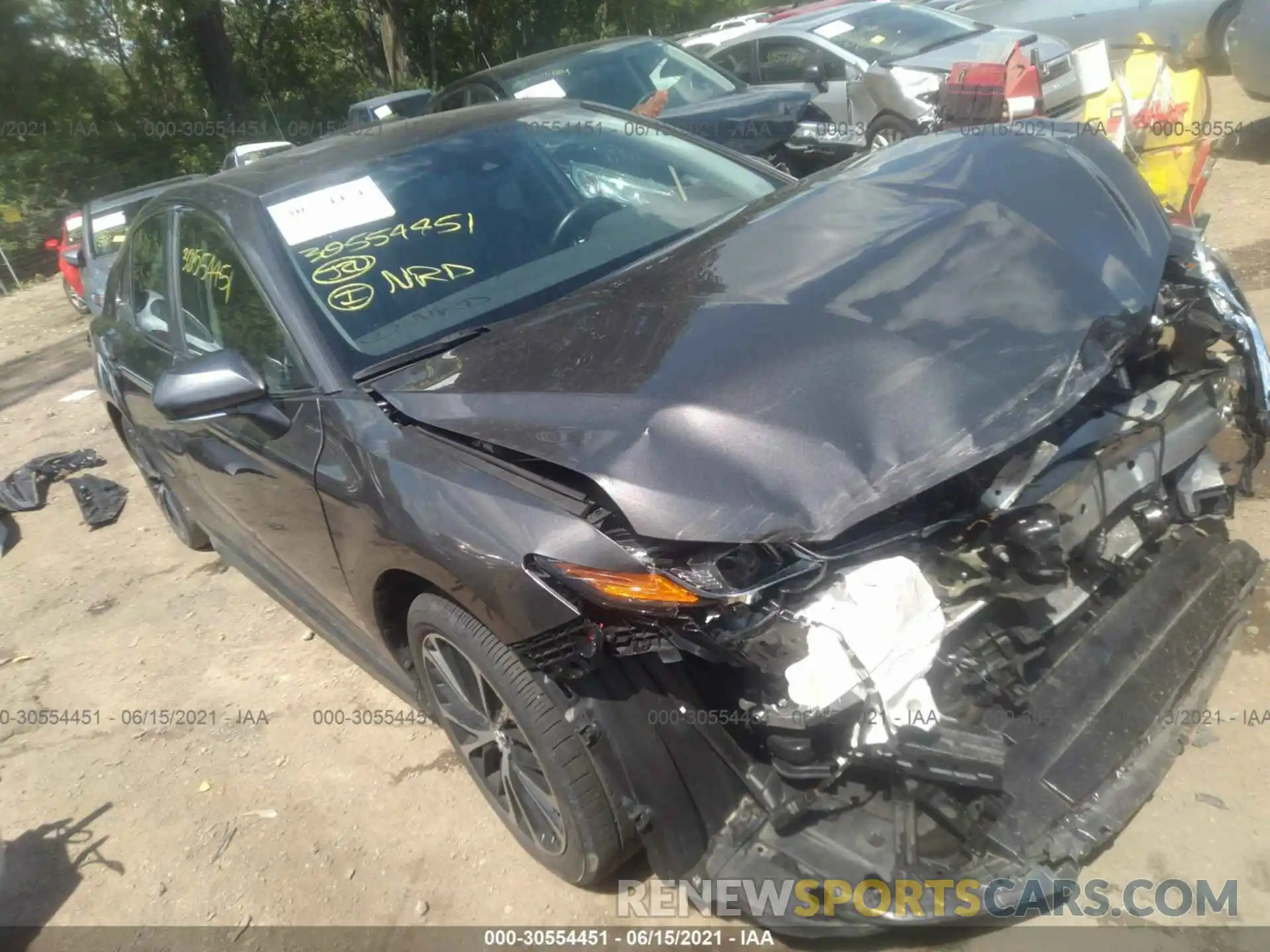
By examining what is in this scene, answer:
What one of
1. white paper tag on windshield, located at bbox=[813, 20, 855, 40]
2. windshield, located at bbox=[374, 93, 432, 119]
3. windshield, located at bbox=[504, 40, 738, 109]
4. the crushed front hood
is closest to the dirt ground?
the crushed front hood

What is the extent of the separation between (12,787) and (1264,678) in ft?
13.5

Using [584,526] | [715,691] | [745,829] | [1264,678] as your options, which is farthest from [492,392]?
[1264,678]

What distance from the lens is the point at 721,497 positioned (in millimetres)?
1897

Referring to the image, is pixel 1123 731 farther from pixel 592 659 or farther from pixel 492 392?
pixel 492 392

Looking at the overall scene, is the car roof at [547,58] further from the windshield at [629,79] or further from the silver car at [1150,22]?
the silver car at [1150,22]

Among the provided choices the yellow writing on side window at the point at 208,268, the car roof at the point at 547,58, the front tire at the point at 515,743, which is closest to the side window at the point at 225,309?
the yellow writing on side window at the point at 208,268

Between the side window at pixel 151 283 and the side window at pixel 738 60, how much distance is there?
24.1 ft

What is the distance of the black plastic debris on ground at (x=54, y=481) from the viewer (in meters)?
5.57

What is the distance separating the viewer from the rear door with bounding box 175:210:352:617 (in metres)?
2.68

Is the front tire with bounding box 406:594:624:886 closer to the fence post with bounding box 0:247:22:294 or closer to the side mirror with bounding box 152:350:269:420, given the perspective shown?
the side mirror with bounding box 152:350:269:420

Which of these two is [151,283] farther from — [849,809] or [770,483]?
[849,809]

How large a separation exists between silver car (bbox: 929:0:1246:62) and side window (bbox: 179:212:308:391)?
876 centimetres

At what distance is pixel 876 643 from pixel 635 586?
506mm

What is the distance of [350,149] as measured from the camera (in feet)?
10.8
